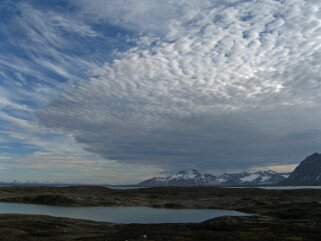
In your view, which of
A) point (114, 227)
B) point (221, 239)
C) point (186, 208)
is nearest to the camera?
point (221, 239)

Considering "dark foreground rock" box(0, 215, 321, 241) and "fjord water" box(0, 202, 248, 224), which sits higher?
"fjord water" box(0, 202, 248, 224)

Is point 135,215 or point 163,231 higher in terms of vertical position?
point 135,215

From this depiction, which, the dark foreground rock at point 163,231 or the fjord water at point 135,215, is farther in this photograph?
the fjord water at point 135,215

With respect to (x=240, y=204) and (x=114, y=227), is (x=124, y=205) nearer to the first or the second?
(x=240, y=204)

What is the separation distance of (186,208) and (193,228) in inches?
2553

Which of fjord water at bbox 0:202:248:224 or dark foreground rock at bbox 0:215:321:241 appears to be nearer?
dark foreground rock at bbox 0:215:321:241

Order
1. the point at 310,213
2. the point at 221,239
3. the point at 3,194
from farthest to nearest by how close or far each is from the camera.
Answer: the point at 3,194
the point at 310,213
the point at 221,239

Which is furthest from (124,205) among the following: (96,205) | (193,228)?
(193,228)

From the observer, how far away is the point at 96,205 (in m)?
152

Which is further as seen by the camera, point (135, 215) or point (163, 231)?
point (135, 215)

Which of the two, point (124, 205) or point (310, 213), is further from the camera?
point (124, 205)

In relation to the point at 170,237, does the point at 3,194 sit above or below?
above

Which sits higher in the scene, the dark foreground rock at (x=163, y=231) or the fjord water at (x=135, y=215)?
the fjord water at (x=135, y=215)

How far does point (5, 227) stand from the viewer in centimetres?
7350
